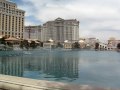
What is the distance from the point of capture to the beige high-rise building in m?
120

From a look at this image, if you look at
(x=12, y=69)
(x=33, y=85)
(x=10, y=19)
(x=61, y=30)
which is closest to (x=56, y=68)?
(x=12, y=69)

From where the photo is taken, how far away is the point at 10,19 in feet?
413

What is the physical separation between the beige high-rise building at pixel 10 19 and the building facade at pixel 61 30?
49831mm

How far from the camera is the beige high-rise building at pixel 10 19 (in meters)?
120

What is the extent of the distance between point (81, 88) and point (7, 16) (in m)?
123

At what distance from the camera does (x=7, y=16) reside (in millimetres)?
123562

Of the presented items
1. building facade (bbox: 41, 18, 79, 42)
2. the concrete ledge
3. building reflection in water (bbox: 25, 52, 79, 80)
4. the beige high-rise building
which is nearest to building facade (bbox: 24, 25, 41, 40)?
building facade (bbox: 41, 18, 79, 42)

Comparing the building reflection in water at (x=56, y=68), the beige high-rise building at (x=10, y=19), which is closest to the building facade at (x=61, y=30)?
the beige high-rise building at (x=10, y=19)

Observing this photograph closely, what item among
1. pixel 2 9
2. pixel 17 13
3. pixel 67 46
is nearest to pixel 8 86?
pixel 2 9

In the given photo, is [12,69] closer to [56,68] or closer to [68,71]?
[56,68]

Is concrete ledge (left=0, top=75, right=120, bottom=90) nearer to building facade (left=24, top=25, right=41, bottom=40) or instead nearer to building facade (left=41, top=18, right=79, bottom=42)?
building facade (left=41, top=18, right=79, bottom=42)

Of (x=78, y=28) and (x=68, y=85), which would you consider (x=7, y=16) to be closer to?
(x=78, y=28)

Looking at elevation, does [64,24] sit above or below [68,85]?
above

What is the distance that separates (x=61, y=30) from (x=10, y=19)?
60.5 m
